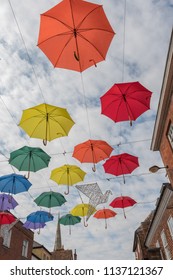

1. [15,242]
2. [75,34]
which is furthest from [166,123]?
[15,242]

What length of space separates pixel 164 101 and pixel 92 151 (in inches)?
180

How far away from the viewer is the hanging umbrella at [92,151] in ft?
34.8

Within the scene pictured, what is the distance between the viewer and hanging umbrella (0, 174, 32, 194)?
36.9 feet

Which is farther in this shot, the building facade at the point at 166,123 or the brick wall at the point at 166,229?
the brick wall at the point at 166,229

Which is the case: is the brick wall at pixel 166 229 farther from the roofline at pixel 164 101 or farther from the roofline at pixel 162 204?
the roofline at pixel 164 101

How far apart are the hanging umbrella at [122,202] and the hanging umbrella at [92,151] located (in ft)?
13.8

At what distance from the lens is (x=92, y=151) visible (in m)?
10.8

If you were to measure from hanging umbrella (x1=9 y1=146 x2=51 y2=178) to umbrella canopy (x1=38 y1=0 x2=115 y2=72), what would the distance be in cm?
495

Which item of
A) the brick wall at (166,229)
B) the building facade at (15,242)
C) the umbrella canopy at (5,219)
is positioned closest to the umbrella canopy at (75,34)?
the brick wall at (166,229)

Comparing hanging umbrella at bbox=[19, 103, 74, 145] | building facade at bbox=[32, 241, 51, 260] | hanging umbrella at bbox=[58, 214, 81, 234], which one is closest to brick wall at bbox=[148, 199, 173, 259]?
hanging umbrella at bbox=[58, 214, 81, 234]

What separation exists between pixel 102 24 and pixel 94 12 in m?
0.37

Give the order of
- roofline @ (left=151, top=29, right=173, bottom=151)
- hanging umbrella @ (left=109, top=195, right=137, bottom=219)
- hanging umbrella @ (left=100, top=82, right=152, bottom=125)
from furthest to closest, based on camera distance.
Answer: hanging umbrella @ (left=109, top=195, right=137, bottom=219) → roofline @ (left=151, top=29, right=173, bottom=151) → hanging umbrella @ (left=100, top=82, right=152, bottom=125)

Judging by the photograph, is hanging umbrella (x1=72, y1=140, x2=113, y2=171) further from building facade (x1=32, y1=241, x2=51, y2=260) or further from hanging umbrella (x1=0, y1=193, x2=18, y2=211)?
building facade (x1=32, y1=241, x2=51, y2=260)
